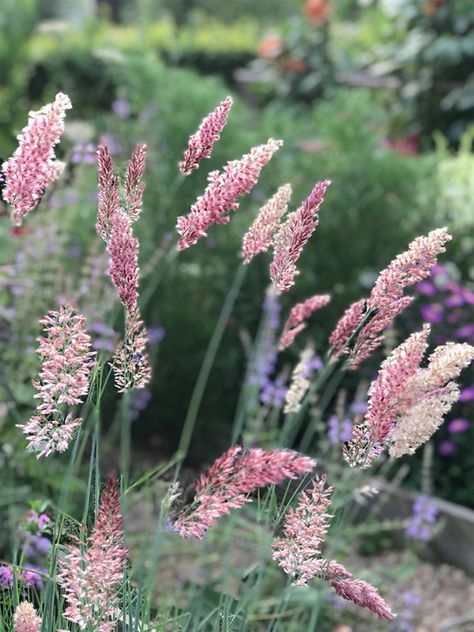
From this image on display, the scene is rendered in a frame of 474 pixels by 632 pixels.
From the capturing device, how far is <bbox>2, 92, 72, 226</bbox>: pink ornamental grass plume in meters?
1.04

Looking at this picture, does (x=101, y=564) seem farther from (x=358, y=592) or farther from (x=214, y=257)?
(x=214, y=257)

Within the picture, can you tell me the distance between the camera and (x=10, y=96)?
9.36 metres

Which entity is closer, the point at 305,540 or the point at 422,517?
the point at 305,540

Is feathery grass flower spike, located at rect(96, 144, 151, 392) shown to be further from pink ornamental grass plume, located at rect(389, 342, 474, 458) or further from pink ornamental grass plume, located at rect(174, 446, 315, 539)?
pink ornamental grass plume, located at rect(389, 342, 474, 458)

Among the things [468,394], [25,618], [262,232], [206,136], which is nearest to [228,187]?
[206,136]

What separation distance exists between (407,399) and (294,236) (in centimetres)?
23

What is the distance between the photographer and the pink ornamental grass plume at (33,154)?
3.42 ft

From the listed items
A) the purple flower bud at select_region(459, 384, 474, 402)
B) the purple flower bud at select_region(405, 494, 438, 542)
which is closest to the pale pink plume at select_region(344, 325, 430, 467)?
the purple flower bud at select_region(405, 494, 438, 542)

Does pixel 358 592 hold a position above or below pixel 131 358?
below

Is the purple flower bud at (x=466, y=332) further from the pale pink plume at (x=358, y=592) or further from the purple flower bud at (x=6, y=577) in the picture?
the pale pink plume at (x=358, y=592)

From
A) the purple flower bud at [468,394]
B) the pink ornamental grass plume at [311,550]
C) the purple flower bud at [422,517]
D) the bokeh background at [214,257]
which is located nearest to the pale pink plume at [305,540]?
the pink ornamental grass plume at [311,550]

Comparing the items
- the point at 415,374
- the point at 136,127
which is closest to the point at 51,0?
the point at 136,127

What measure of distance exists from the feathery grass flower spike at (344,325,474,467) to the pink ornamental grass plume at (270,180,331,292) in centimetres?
17

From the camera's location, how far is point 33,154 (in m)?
1.04
